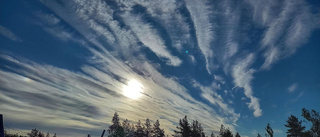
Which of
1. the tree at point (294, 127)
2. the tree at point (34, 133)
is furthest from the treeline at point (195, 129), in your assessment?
the tree at point (34, 133)

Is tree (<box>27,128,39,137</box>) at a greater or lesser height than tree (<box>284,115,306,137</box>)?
lesser

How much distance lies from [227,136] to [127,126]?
38.3 metres

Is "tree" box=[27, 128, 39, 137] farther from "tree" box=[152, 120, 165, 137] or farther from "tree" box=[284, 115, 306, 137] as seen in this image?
"tree" box=[284, 115, 306, 137]

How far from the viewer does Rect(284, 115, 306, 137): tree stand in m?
44.2

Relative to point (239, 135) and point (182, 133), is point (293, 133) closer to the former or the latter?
point (239, 135)

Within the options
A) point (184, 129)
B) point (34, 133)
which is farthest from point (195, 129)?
point (34, 133)

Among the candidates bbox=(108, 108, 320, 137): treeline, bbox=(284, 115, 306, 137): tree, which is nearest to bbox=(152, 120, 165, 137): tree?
bbox=(108, 108, 320, 137): treeline

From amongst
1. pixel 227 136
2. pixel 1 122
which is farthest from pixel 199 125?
pixel 1 122

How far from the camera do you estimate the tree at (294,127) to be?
44.2 meters

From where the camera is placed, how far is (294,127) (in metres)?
45.5

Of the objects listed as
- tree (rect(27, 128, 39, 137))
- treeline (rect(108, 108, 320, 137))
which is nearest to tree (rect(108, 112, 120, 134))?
treeline (rect(108, 108, 320, 137))

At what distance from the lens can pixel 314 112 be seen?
4191 cm

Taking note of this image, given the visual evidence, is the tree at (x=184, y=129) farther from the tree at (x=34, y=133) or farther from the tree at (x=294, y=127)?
the tree at (x=34, y=133)

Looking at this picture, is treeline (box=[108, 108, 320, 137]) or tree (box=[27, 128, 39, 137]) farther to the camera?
tree (box=[27, 128, 39, 137])
